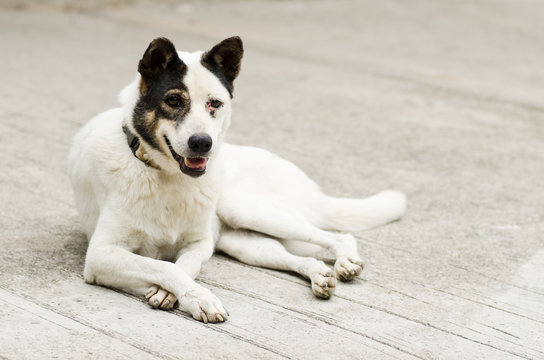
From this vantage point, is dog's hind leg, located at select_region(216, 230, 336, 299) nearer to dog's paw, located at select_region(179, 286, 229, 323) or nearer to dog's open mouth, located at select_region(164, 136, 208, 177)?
dog's paw, located at select_region(179, 286, 229, 323)

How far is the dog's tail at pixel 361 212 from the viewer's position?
15.0ft

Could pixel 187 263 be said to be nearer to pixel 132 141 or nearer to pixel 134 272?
pixel 134 272

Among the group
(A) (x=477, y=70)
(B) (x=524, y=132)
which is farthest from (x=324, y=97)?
(A) (x=477, y=70)

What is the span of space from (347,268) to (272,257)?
0.40 m

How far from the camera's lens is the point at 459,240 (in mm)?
4621

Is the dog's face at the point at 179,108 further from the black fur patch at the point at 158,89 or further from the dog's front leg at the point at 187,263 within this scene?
the dog's front leg at the point at 187,263

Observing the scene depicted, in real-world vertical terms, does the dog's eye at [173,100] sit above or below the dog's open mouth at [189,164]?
above

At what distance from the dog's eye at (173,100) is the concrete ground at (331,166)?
35.0 inches

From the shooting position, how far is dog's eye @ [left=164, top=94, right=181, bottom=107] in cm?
350

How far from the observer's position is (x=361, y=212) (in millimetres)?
4645

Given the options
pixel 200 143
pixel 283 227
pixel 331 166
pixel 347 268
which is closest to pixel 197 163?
pixel 200 143

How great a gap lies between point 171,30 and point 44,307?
750cm

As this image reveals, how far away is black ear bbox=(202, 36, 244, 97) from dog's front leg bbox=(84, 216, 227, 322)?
33.5 inches

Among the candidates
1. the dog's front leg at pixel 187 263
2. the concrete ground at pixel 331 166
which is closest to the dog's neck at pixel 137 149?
the dog's front leg at pixel 187 263
